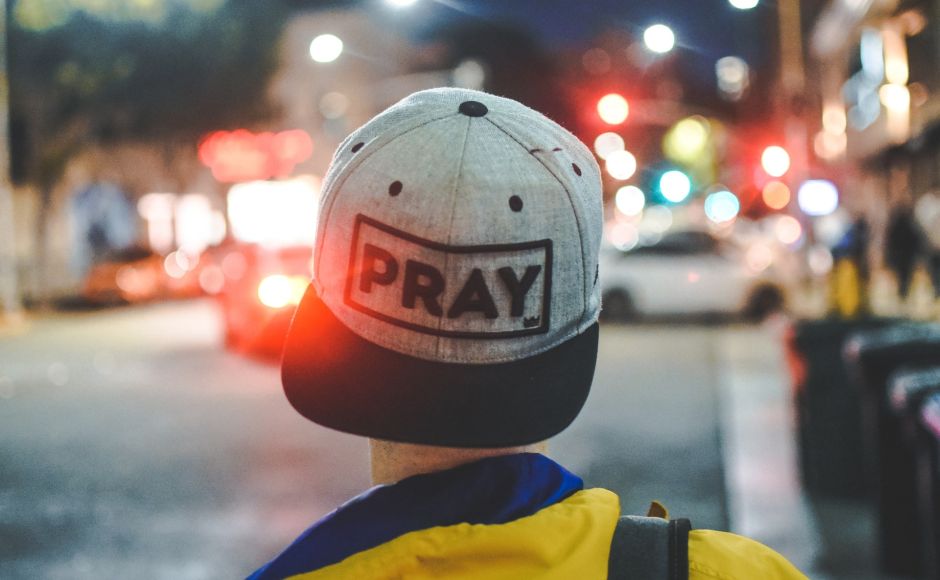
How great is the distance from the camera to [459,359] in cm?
135

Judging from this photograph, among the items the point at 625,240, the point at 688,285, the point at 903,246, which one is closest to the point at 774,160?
the point at 903,246

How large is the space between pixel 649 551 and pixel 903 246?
22.0 m

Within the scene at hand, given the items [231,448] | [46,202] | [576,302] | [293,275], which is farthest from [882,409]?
[46,202]

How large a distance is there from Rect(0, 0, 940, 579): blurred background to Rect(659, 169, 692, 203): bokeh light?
0.15 feet

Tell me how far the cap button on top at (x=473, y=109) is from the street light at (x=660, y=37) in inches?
243

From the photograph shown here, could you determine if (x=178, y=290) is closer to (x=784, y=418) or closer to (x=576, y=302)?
(x=784, y=418)

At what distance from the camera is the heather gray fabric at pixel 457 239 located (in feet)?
4.35

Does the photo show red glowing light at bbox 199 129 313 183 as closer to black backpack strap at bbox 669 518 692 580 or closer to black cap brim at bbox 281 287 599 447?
black cap brim at bbox 281 287 599 447

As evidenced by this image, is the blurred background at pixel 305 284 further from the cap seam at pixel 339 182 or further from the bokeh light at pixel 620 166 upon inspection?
the cap seam at pixel 339 182

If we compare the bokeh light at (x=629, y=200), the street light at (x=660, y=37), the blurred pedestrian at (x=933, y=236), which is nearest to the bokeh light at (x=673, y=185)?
the blurred pedestrian at (x=933, y=236)

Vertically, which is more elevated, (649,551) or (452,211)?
(452,211)

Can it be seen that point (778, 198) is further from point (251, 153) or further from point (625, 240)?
point (251, 153)

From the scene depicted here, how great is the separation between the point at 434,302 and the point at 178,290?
111ft

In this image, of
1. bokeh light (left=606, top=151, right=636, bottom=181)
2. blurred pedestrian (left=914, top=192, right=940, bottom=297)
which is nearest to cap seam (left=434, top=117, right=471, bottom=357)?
blurred pedestrian (left=914, top=192, right=940, bottom=297)
